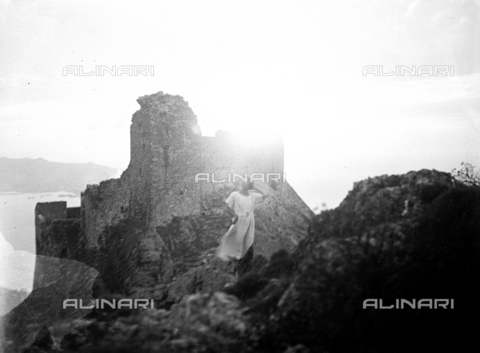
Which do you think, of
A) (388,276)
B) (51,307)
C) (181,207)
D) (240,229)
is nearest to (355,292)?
(388,276)

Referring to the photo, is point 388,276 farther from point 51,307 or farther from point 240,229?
point 51,307

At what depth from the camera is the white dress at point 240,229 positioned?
32.0 feet

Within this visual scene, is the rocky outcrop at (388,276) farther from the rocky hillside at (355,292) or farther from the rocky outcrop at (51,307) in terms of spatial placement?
the rocky outcrop at (51,307)

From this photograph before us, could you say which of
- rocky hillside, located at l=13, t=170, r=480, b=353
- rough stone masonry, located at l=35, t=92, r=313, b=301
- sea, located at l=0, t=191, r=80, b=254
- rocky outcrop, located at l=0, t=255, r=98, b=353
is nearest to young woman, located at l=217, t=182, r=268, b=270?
rough stone masonry, located at l=35, t=92, r=313, b=301

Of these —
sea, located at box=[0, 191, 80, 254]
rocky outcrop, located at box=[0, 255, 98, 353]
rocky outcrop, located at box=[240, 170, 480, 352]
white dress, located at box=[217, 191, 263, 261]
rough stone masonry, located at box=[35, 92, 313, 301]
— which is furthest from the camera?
sea, located at box=[0, 191, 80, 254]

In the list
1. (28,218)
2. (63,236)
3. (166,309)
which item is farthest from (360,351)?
(28,218)

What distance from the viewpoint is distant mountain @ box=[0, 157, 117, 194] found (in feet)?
37.3

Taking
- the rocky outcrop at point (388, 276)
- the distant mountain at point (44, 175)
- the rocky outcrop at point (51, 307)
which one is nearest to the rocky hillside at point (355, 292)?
the rocky outcrop at point (388, 276)

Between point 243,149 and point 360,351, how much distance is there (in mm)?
3680

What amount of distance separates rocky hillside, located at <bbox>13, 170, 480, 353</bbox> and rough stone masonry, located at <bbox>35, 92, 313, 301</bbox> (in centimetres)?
42

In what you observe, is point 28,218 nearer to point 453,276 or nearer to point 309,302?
point 309,302

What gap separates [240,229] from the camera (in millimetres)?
9820

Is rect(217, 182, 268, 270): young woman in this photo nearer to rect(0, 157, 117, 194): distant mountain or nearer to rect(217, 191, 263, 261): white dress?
rect(217, 191, 263, 261): white dress

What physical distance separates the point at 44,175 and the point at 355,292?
666cm
